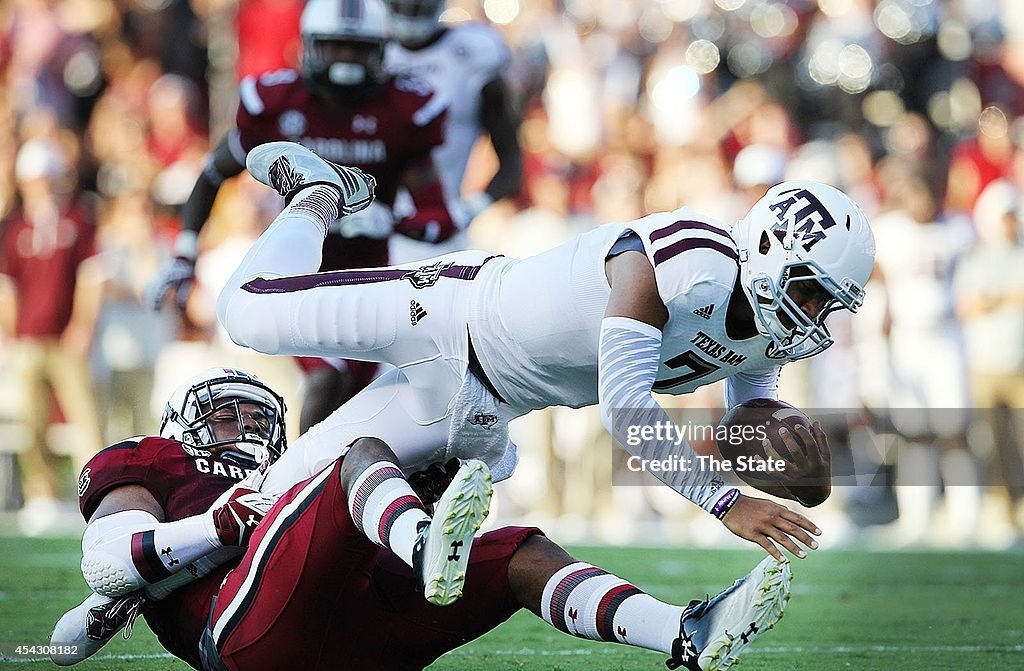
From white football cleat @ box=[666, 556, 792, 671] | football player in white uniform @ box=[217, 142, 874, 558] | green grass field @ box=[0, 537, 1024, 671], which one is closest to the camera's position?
white football cleat @ box=[666, 556, 792, 671]

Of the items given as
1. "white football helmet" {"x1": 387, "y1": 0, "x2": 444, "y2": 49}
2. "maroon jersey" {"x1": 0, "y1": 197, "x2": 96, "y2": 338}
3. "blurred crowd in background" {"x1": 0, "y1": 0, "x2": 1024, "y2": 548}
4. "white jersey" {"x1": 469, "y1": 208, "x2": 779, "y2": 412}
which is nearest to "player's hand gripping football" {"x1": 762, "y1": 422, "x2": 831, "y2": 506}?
"white jersey" {"x1": 469, "y1": 208, "x2": 779, "y2": 412}

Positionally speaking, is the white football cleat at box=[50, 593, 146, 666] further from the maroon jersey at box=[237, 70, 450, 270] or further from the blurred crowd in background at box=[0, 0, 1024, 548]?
the blurred crowd in background at box=[0, 0, 1024, 548]

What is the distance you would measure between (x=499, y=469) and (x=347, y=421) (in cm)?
49

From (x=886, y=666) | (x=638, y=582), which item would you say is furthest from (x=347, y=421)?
(x=638, y=582)

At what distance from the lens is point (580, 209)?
1123 centimetres

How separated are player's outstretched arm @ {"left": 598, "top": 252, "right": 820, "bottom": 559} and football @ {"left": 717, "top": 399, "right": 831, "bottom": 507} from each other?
48 centimetres

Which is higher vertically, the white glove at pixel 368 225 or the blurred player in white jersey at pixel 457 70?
the blurred player in white jersey at pixel 457 70

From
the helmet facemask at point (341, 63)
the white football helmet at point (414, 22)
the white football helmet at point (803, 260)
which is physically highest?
the white football helmet at point (414, 22)

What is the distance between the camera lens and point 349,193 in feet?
17.7

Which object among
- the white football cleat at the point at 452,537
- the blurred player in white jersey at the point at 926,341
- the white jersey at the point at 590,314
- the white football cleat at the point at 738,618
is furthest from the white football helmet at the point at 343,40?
the blurred player in white jersey at the point at 926,341

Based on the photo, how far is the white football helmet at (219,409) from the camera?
4742 mm

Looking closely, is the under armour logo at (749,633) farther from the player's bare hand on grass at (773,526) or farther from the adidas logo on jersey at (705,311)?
the adidas logo on jersey at (705,311)

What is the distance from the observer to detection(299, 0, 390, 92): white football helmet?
260 inches

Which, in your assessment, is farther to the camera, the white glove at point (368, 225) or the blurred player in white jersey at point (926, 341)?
the blurred player in white jersey at point (926, 341)
